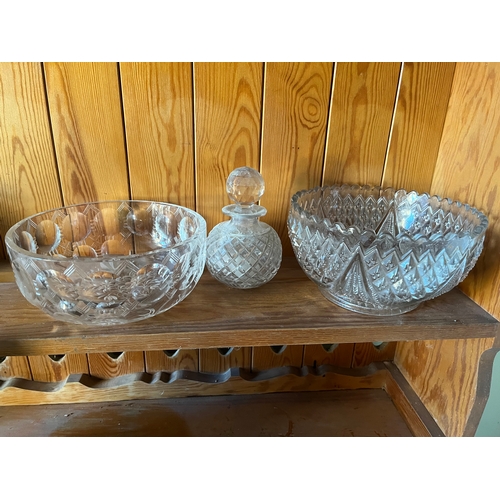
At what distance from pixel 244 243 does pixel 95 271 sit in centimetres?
20

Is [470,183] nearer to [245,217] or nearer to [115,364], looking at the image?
[245,217]

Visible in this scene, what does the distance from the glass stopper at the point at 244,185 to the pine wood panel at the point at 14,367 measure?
0.51 meters

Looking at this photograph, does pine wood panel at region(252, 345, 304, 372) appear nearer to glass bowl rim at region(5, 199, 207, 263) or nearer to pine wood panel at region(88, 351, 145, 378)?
pine wood panel at region(88, 351, 145, 378)

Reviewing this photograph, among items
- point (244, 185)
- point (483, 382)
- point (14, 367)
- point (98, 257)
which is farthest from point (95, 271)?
point (483, 382)

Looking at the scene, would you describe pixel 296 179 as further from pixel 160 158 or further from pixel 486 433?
pixel 486 433

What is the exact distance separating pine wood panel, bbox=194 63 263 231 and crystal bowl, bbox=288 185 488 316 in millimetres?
121

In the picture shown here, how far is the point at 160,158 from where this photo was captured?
63 cm

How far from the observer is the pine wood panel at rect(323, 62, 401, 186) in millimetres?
618

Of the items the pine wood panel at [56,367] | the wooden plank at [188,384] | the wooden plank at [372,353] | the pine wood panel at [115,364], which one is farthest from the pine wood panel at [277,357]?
the pine wood panel at [56,367]

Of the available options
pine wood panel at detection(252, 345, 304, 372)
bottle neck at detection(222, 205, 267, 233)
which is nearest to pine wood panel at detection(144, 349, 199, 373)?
pine wood panel at detection(252, 345, 304, 372)

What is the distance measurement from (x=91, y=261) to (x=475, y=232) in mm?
458

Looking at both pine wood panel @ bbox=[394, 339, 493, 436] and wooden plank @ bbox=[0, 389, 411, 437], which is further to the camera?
wooden plank @ bbox=[0, 389, 411, 437]

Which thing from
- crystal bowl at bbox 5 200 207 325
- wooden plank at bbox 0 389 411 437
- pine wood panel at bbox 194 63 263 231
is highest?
pine wood panel at bbox 194 63 263 231

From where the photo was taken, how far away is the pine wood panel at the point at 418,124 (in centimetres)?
63
